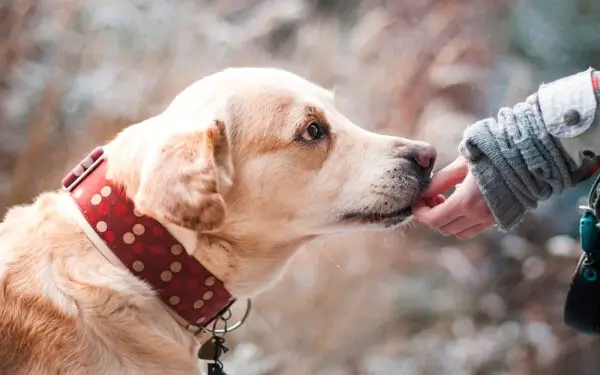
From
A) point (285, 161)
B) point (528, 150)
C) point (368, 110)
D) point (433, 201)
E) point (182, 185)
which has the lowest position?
point (368, 110)

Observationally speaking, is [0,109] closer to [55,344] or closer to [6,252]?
[6,252]

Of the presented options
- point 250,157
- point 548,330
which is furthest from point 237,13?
point 548,330

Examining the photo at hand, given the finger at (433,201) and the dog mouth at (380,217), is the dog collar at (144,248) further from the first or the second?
the finger at (433,201)

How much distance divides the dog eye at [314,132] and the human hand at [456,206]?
0.68 ft

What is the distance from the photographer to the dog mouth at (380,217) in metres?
1.15

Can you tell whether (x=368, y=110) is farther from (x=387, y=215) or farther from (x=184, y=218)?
(x=184, y=218)

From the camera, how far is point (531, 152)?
105 cm

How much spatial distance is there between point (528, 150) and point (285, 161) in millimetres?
392

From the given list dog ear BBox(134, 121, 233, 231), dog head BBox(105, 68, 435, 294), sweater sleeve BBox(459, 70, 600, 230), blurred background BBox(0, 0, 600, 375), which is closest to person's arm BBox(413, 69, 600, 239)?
sweater sleeve BBox(459, 70, 600, 230)

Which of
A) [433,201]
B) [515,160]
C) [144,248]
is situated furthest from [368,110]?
[144,248]

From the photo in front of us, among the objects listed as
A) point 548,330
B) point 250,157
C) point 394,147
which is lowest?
point 548,330

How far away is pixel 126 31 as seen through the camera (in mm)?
1979

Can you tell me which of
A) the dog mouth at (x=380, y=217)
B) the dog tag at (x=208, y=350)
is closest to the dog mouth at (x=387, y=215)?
the dog mouth at (x=380, y=217)

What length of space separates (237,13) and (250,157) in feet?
3.02
